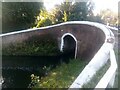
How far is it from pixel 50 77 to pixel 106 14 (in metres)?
14.2

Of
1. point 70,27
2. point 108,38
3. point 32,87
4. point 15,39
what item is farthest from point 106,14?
point 32,87

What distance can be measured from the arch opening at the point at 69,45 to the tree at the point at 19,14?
3.29 meters

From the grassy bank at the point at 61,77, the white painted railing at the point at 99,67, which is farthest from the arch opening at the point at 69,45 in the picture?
the white painted railing at the point at 99,67

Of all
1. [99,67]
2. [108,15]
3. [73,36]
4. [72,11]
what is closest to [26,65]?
[73,36]

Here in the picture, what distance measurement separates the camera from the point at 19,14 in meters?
17.1

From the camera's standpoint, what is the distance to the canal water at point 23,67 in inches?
435

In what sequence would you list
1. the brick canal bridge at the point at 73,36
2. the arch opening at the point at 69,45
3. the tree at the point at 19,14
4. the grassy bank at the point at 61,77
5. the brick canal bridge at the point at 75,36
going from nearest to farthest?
the grassy bank at the point at 61,77 → the brick canal bridge at the point at 75,36 → the brick canal bridge at the point at 73,36 → the arch opening at the point at 69,45 → the tree at the point at 19,14

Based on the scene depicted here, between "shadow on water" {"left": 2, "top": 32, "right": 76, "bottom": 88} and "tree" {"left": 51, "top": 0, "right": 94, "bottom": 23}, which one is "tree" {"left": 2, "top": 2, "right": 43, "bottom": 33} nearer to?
"tree" {"left": 51, "top": 0, "right": 94, "bottom": 23}

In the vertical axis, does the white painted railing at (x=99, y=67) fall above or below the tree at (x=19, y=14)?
below

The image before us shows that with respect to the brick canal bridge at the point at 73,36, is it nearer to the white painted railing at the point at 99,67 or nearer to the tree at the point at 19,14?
the tree at the point at 19,14

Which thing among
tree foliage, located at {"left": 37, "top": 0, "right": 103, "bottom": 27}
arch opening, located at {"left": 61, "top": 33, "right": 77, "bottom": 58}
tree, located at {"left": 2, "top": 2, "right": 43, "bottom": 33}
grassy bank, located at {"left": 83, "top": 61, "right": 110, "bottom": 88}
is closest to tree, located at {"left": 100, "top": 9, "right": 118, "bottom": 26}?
tree foliage, located at {"left": 37, "top": 0, "right": 103, "bottom": 27}

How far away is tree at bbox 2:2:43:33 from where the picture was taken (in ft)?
54.3

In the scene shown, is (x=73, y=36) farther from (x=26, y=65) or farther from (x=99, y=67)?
(x=99, y=67)

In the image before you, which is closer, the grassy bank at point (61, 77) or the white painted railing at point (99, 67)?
the white painted railing at point (99, 67)
